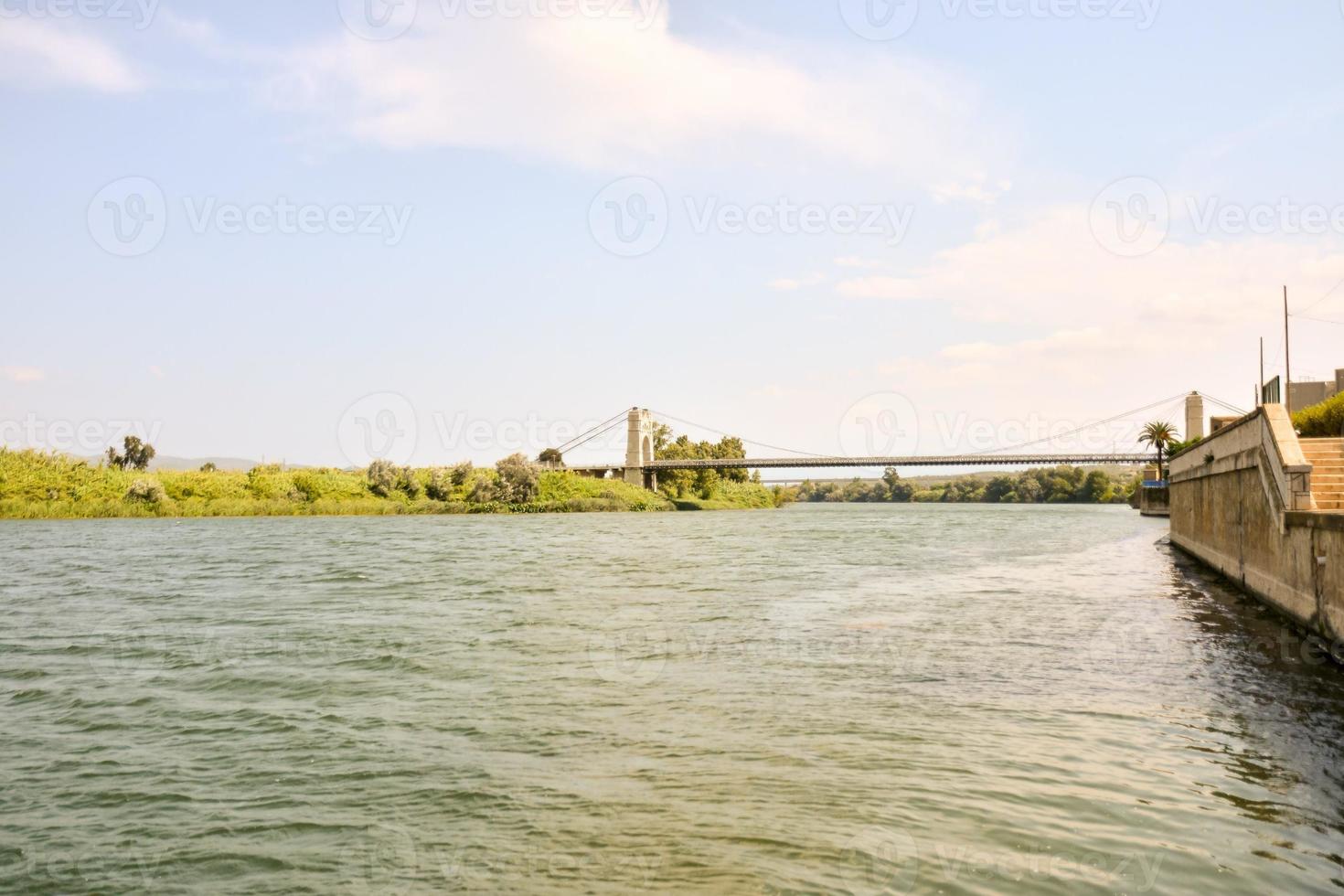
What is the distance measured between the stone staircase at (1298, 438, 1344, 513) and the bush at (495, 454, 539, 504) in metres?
69.8

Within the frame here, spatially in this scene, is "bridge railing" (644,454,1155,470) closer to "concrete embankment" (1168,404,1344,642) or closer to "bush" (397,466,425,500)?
"bush" (397,466,425,500)

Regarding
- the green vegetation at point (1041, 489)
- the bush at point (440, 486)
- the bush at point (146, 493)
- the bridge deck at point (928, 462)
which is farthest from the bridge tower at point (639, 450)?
the green vegetation at point (1041, 489)

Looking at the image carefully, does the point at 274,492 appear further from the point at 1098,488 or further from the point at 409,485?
the point at 1098,488

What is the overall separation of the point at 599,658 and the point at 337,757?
18.6ft

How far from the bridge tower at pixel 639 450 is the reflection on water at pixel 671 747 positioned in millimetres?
88193

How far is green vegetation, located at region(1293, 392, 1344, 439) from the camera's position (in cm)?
2844

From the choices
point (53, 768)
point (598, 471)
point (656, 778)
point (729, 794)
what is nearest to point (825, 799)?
point (729, 794)

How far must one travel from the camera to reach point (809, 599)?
22.4m

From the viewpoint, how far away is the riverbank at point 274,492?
67.0 m

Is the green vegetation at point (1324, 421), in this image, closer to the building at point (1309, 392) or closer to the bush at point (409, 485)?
the building at point (1309, 392)

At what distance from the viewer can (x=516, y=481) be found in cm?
8512

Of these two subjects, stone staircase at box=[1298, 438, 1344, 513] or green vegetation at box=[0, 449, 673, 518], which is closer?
stone staircase at box=[1298, 438, 1344, 513]

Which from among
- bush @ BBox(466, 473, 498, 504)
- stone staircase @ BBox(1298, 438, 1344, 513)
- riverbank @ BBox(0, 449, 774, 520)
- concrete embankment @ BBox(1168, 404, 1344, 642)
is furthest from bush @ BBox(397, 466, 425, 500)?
stone staircase @ BBox(1298, 438, 1344, 513)

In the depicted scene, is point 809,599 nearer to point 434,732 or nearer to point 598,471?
point 434,732
